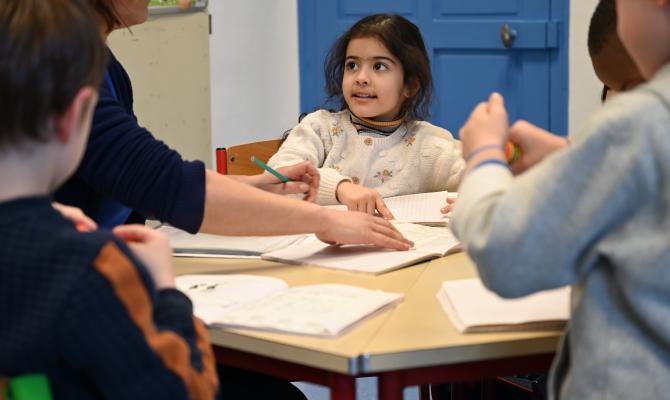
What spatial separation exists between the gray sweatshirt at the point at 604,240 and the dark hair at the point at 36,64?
458 mm

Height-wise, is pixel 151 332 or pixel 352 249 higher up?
pixel 151 332

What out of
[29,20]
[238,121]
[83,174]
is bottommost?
[238,121]

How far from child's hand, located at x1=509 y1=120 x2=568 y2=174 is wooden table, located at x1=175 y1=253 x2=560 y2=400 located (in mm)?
249

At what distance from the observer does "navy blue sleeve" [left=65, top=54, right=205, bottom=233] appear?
1584 millimetres

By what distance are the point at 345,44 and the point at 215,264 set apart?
1225 millimetres

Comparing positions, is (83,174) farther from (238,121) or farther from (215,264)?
(238,121)

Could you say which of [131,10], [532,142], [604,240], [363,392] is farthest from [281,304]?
[363,392]

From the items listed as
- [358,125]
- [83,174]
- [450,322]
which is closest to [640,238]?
[450,322]

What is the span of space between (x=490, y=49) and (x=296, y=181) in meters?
2.47

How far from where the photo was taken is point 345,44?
9.02ft

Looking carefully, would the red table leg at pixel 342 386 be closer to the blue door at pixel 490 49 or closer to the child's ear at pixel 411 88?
the child's ear at pixel 411 88

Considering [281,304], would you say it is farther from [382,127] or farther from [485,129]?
[382,127]

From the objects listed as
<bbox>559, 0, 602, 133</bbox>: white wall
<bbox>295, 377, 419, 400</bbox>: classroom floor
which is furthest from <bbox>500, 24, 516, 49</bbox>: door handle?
<bbox>295, 377, 419, 400</bbox>: classroom floor

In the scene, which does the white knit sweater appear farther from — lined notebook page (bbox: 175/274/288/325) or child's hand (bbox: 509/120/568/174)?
child's hand (bbox: 509/120/568/174)
